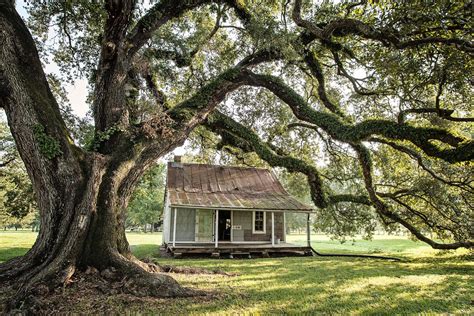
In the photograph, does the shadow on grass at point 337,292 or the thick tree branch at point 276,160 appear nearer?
the shadow on grass at point 337,292

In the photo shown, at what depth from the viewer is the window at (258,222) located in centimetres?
1620

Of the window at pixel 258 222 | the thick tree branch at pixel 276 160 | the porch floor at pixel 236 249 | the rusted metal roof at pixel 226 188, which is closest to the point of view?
the thick tree branch at pixel 276 160

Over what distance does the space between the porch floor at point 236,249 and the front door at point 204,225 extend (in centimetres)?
77

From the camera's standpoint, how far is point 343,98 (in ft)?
43.6

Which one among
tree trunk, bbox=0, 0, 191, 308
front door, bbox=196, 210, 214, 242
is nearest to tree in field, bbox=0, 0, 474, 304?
tree trunk, bbox=0, 0, 191, 308

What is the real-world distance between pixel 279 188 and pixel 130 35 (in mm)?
12315

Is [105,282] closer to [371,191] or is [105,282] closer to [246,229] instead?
[371,191]

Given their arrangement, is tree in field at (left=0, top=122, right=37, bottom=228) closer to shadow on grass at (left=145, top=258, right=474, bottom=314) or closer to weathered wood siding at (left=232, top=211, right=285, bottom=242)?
weathered wood siding at (left=232, top=211, right=285, bottom=242)

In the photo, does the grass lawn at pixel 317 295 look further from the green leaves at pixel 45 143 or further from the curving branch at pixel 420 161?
the curving branch at pixel 420 161

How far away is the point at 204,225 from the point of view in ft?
50.7

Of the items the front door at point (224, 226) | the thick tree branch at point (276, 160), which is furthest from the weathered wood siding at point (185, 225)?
the thick tree branch at point (276, 160)

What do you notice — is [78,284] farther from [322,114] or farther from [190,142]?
[190,142]

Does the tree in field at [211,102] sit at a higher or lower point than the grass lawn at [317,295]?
higher

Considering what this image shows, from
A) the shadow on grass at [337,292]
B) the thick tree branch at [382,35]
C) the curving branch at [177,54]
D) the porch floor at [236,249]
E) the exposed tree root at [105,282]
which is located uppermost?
the curving branch at [177,54]
